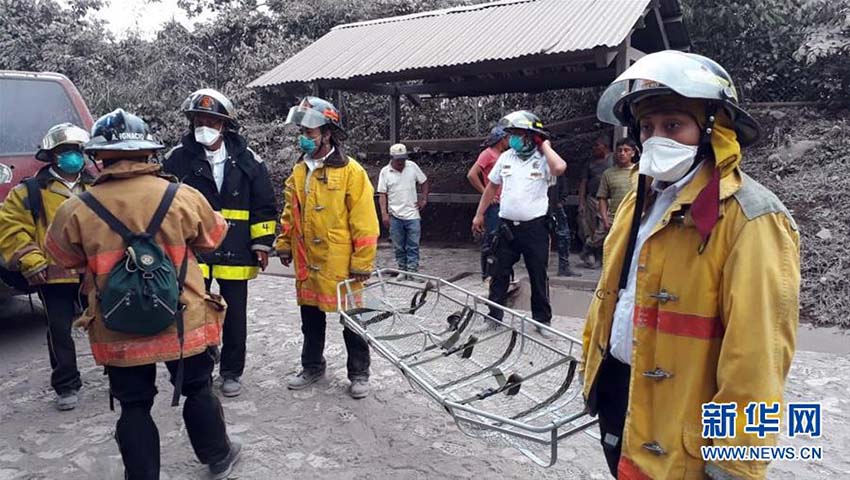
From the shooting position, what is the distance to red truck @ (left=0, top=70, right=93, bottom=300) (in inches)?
194

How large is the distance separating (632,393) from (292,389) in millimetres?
2824

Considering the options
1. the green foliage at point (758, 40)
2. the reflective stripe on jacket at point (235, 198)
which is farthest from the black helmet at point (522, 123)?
the green foliage at point (758, 40)

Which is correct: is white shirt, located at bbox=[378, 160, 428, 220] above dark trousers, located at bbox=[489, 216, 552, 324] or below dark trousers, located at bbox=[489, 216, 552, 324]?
above

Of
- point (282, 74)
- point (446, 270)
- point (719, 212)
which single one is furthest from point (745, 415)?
point (282, 74)

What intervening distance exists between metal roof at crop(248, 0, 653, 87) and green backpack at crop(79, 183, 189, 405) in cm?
548

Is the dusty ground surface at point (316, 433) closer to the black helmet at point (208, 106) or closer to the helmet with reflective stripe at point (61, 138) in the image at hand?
the helmet with reflective stripe at point (61, 138)

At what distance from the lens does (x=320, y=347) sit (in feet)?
13.7

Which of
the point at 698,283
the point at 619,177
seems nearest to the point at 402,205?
the point at 619,177

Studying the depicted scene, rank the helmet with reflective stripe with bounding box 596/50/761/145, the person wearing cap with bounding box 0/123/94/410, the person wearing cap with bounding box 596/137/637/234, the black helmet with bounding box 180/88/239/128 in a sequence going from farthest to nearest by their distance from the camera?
the person wearing cap with bounding box 596/137/637/234, the person wearing cap with bounding box 0/123/94/410, the black helmet with bounding box 180/88/239/128, the helmet with reflective stripe with bounding box 596/50/761/145

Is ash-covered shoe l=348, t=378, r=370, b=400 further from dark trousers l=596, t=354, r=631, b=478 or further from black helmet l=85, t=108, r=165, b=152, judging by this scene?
dark trousers l=596, t=354, r=631, b=478

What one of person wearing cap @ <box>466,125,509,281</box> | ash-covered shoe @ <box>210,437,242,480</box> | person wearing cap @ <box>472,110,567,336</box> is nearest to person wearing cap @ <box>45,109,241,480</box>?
ash-covered shoe @ <box>210,437,242,480</box>

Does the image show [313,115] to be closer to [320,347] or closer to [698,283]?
[320,347]

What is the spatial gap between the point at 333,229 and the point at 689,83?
2555mm

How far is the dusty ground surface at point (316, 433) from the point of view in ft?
10.3
